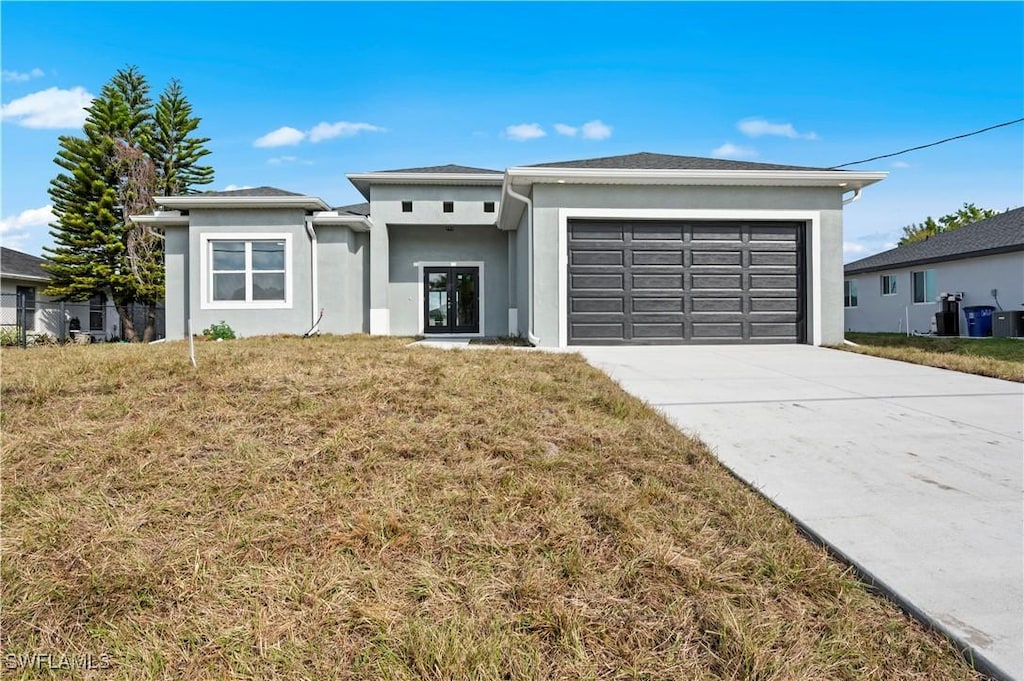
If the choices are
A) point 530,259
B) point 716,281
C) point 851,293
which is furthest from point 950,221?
point 530,259

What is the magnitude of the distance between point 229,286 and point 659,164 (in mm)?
11089

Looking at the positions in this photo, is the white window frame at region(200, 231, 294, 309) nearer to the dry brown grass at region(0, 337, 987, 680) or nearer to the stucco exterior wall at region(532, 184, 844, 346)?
the stucco exterior wall at region(532, 184, 844, 346)

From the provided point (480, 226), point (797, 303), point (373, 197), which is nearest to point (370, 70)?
point (373, 197)

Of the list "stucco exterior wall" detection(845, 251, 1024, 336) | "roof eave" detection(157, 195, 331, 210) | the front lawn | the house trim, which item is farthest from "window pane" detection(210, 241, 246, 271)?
"stucco exterior wall" detection(845, 251, 1024, 336)

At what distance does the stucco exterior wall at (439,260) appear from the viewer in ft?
48.4

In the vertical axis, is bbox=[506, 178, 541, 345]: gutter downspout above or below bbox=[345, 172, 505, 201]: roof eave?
below

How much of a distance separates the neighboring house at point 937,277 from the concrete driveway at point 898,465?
12.4 metres

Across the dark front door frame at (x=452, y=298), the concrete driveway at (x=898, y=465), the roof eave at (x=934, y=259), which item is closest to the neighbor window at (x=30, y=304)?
the dark front door frame at (x=452, y=298)

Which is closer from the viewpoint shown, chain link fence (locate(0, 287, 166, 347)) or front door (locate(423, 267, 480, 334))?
front door (locate(423, 267, 480, 334))

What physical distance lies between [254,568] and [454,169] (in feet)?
45.9

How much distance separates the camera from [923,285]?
58.6 ft

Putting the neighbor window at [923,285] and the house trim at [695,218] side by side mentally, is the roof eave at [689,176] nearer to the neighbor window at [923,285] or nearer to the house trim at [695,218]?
the house trim at [695,218]

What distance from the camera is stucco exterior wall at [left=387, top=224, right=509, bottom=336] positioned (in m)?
14.8

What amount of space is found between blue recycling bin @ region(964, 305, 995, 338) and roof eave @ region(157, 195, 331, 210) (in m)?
19.6
